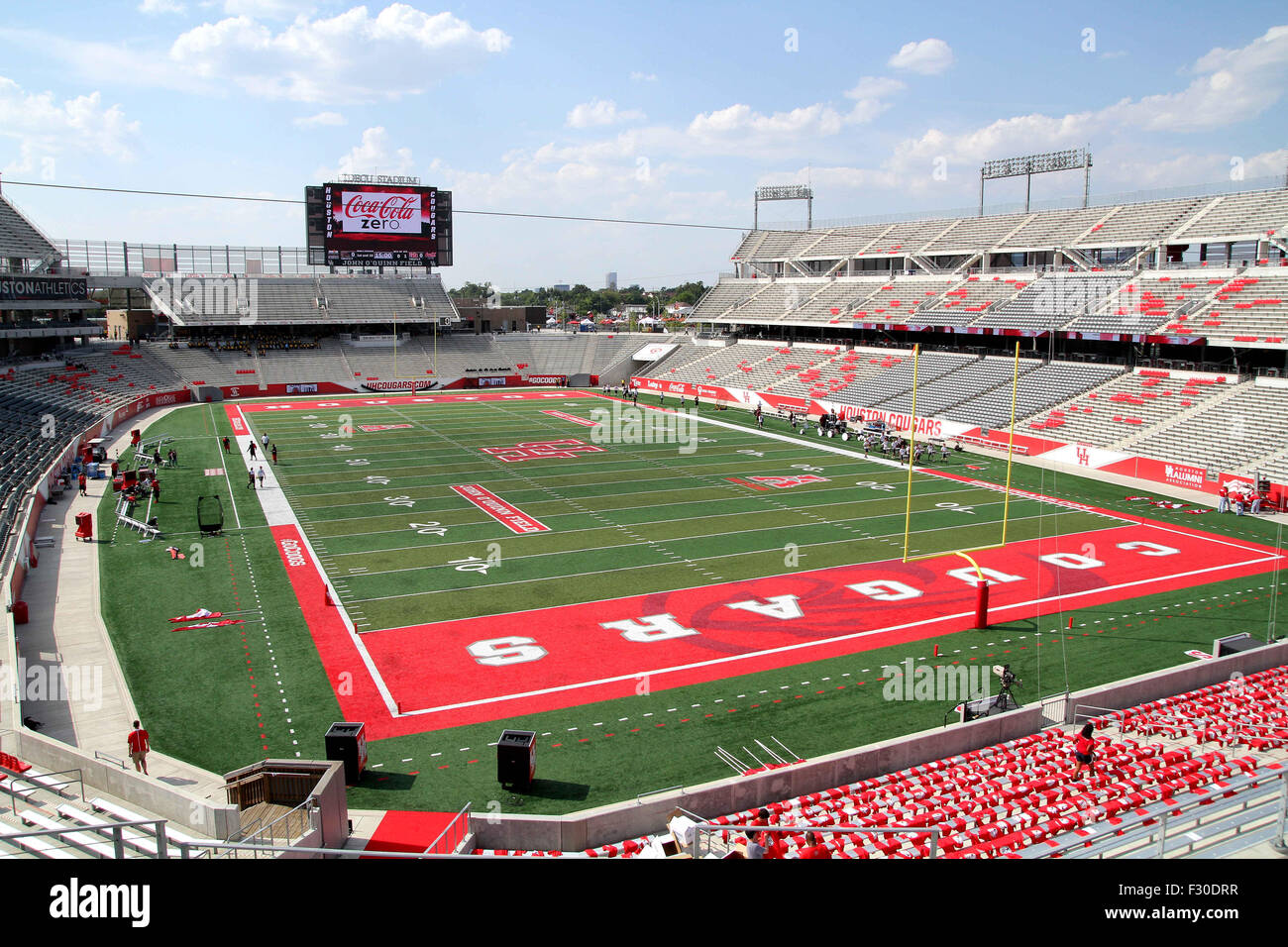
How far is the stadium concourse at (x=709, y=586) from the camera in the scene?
970 cm

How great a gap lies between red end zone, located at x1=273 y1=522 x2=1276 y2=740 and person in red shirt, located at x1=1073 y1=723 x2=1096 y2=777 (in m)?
4.90

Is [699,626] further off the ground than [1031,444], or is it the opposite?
[1031,444]

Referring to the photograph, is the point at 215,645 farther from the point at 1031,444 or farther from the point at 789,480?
the point at 1031,444

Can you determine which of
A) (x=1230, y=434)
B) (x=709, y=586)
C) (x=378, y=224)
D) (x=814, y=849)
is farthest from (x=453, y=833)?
(x=378, y=224)

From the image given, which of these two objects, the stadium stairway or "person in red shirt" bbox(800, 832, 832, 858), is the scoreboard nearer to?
the stadium stairway

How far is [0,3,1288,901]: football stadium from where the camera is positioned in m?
9.66

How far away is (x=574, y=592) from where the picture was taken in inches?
717

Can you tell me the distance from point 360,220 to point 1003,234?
40068 mm

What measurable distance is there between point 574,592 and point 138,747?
8.75m

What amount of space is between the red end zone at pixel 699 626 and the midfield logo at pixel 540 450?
12.7 m

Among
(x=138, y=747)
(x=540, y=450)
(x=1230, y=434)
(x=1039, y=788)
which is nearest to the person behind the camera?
(x=1039, y=788)

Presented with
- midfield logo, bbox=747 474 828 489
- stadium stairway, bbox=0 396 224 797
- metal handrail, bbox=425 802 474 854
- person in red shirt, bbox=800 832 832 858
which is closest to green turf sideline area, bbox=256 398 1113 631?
midfield logo, bbox=747 474 828 489

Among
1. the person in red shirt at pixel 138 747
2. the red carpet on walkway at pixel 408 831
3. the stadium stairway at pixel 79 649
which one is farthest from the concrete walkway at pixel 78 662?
Answer: the red carpet on walkway at pixel 408 831
